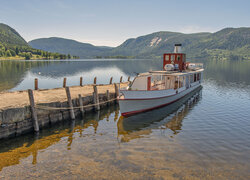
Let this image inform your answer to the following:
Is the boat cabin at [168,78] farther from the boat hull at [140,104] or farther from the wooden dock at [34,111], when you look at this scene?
the wooden dock at [34,111]

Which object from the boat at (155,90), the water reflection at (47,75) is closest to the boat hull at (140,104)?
the boat at (155,90)

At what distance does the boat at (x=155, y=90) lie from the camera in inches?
881

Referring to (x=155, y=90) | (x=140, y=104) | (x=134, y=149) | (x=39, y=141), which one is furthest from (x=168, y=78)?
(x=39, y=141)

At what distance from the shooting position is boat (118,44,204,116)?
22389 mm

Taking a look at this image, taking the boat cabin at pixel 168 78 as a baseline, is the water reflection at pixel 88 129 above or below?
below

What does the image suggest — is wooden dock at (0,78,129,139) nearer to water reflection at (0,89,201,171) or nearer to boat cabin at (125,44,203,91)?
water reflection at (0,89,201,171)

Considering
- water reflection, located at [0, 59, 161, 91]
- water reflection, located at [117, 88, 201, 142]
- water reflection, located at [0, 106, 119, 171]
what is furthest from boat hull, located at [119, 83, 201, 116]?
water reflection, located at [0, 59, 161, 91]

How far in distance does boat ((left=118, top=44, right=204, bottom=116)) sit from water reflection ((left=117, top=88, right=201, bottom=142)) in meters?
0.92

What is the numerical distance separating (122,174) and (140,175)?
110 cm

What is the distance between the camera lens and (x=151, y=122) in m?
21.4

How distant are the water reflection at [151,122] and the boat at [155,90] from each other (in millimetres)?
924

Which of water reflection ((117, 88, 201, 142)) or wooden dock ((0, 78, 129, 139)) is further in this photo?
water reflection ((117, 88, 201, 142))

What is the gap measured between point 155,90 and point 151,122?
473 centimetres

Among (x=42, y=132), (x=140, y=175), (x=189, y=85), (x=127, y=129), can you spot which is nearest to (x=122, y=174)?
(x=140, y=175)
